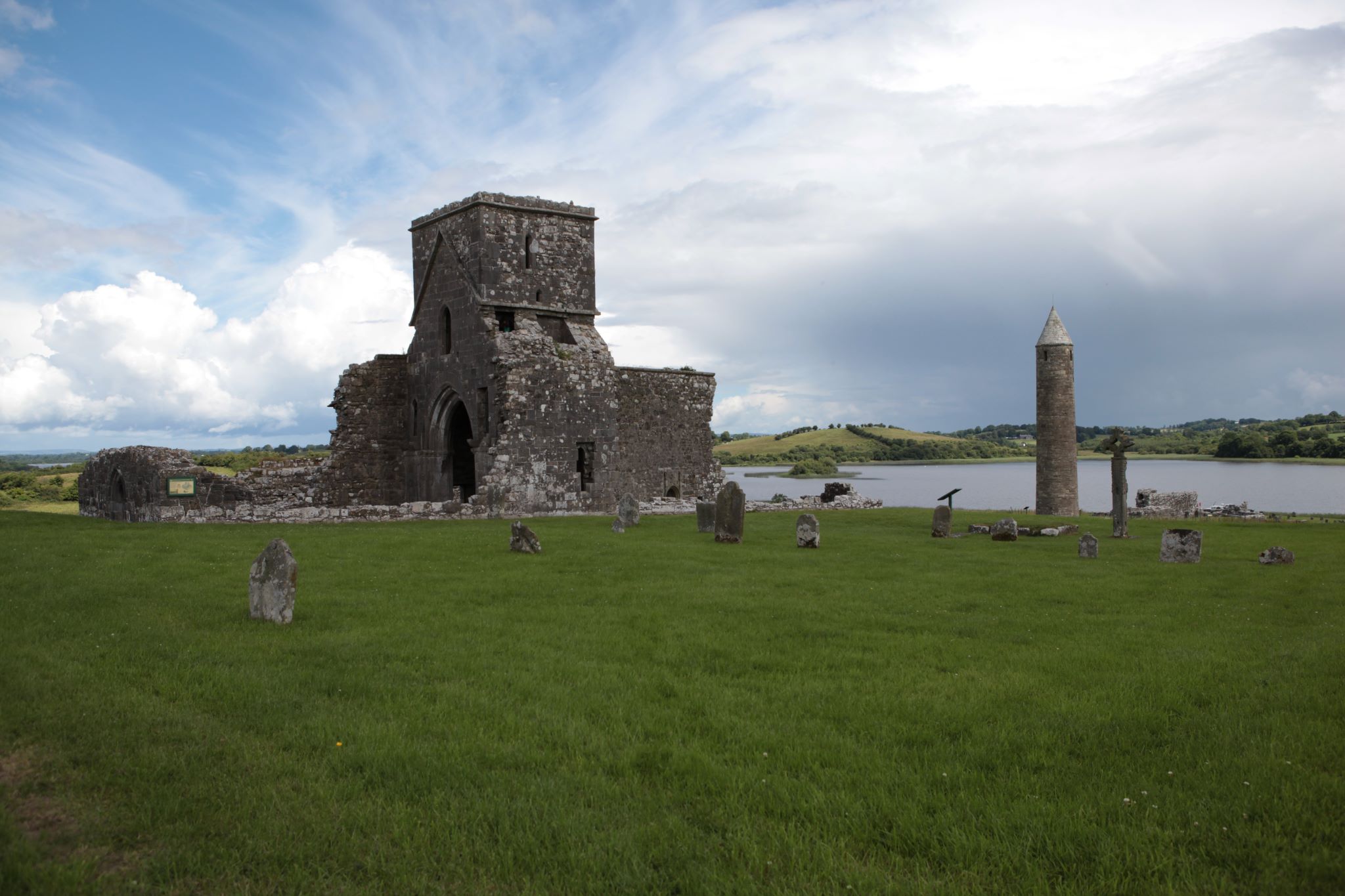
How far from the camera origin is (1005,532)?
19.1 m

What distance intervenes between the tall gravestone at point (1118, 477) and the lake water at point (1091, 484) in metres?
12.6

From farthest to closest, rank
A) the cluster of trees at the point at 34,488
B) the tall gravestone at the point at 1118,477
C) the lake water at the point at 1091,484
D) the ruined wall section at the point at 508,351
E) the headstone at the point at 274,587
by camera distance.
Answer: the lake water at the point at 1091,484, the cluster of trees at the point at 34,488, the ruined wall section at the point at 508,351, the tall gravestone at the point at 1118,477, the headstone at the point at 274,587

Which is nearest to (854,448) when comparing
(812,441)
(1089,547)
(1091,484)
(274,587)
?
(812,441)

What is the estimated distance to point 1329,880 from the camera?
12.4 ft

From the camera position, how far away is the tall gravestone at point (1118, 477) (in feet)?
67.3

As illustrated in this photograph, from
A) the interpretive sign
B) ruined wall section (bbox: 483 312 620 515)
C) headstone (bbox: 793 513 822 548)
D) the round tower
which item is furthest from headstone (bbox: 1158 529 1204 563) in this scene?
the interpretive sign

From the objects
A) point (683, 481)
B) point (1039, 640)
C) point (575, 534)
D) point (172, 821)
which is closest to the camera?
point (172, 821)

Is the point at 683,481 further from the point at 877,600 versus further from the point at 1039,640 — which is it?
the point at 1039,640

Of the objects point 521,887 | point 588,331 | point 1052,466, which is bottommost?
point 521,887

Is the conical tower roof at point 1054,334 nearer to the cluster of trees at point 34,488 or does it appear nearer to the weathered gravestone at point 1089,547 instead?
the weathered gravestone at point 1089,547

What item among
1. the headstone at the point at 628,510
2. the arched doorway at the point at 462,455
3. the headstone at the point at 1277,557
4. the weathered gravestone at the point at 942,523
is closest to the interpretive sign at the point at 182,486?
the arched doorway at the point at 462,455

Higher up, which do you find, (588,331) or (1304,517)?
(588,331)

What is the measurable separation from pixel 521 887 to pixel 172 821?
2.05 metres

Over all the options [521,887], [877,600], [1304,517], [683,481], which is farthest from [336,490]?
[1304,517]
